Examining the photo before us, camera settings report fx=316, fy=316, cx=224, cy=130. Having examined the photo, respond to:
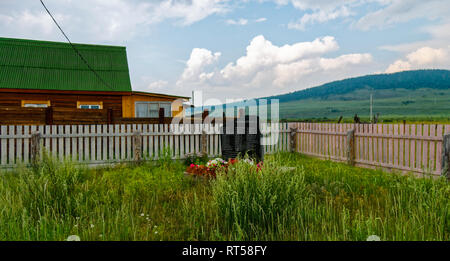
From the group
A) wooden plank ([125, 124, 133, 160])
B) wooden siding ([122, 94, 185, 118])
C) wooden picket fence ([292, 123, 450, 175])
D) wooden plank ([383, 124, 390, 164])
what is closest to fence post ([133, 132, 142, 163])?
wooden plank ([125, 124, 133, 160])

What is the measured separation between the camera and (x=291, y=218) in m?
3.76

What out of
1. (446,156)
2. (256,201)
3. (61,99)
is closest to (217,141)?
(446,156)

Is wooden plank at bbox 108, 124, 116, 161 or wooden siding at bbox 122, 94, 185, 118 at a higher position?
wooden siding at bbox 122, 94, 185, 118

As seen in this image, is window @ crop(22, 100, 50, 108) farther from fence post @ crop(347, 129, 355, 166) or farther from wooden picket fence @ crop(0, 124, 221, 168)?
fence post @ crop(347, 129, 355, 166)

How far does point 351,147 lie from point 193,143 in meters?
5.83

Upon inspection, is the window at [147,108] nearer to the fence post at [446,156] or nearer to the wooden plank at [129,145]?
the wooden plank at [129,145]

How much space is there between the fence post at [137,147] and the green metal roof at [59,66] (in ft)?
25.6

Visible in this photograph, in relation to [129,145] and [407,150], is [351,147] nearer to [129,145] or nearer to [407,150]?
[407,150]

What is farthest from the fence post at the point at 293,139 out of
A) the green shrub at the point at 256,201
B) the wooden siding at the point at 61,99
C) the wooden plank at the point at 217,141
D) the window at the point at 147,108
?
the green shrub at the point at 256,201

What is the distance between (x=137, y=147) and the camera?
11.2m

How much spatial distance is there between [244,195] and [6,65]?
65.3 feet

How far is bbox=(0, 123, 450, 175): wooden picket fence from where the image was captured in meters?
9.26

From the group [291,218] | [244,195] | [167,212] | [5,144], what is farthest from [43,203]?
[5,144]

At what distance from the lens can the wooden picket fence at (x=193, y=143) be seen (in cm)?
926
